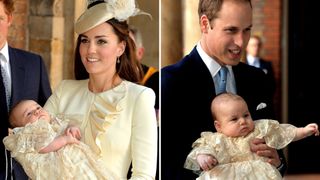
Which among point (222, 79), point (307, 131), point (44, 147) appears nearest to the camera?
point (44, 147)

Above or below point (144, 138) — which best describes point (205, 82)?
above

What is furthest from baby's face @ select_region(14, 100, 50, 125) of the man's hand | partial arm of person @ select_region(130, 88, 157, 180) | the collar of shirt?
the man's hand

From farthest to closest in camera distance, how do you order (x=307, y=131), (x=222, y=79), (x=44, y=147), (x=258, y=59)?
(x=258, y=59) → (x=222, y=79) → (x=307, y=131) → (x=44, y=147)

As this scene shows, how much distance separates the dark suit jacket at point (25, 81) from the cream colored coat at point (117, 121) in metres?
0.07

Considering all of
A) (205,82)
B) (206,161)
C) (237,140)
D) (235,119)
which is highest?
(205,82)

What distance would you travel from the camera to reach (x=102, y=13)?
316cm

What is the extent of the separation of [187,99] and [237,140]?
34 centimetres

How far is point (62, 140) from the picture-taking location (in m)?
3.02

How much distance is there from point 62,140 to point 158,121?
510 mm

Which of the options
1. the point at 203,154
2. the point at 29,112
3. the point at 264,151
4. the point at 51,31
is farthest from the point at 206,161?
the point at 51,31

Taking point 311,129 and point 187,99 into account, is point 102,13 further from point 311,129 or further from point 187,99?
point 311,129

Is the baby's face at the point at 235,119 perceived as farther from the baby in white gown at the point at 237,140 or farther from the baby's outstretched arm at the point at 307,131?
the baby's outstretched arm at the point at 307,131

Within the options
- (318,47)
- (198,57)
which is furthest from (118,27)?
(318,47)

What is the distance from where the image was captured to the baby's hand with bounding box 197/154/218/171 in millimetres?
3080
